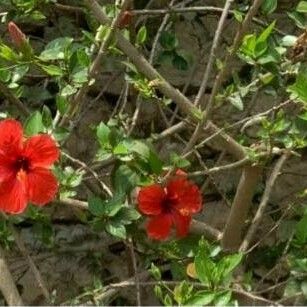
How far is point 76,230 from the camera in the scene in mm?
2266

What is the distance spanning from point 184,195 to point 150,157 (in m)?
0.11

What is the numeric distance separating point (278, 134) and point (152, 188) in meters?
0.29

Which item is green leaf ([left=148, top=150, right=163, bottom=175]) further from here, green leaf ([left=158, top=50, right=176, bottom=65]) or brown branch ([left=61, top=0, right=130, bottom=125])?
green leaf ([left=158, top=50, right=176, bottom=65])

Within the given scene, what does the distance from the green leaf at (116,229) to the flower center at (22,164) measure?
236 mm

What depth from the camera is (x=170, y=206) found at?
5.29 feet

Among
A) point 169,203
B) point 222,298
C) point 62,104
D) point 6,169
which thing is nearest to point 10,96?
point 62,104

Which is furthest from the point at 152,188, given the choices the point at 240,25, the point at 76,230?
the point at 76,230

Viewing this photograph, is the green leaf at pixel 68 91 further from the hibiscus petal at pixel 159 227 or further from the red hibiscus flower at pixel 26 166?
the hibiscus petal at pixel 159 227

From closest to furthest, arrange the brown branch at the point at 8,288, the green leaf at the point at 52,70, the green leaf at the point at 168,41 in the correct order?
the green leaf at the point at 52,70 < the brown branch at the point at 8,288 < the green leaf at the point at 168,41

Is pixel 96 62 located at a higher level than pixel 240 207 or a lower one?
higher

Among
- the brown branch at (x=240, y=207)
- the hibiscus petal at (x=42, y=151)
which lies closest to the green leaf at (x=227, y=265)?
the brown branch at (x=240, y=207)

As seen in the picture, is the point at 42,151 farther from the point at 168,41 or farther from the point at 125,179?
the point at 168,41

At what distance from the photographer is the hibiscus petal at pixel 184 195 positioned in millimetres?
1596

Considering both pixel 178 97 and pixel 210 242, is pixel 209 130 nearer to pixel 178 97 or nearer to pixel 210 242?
pixel 178 97
